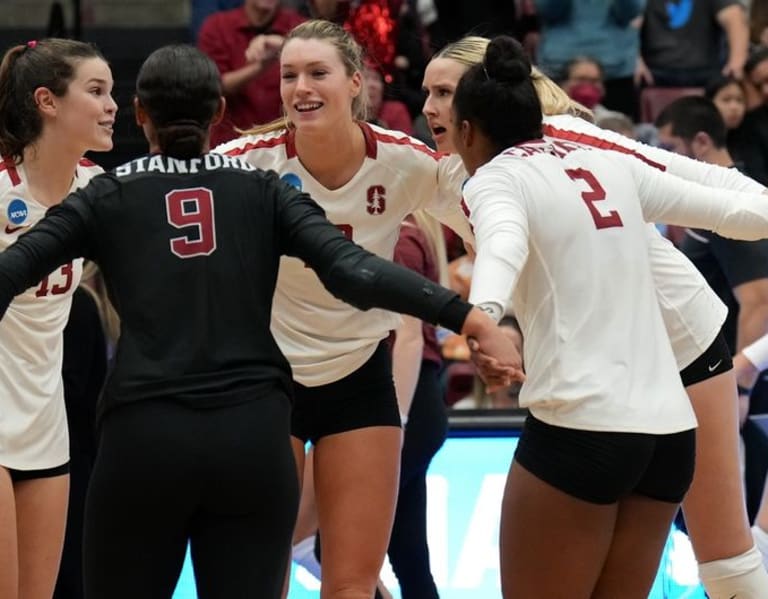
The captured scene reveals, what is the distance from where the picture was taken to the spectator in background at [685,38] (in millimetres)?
10031

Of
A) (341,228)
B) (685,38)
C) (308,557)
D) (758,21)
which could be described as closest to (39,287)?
(341,228)

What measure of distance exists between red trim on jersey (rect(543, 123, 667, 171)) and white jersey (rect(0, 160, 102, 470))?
140 centimetres

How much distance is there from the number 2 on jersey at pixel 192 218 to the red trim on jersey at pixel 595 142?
1.18m

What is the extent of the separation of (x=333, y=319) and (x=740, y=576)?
134 centimetres

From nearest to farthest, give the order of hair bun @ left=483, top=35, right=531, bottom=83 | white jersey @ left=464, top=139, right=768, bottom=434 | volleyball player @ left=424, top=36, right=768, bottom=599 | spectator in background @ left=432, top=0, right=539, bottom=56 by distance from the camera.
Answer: white jersey @ left=464, top=139, right=768, bottom=434 → hair bun @ left=483, top=35, right=531, bottom=83 → volleyball player @ left=424, top=36, right=768, bottom=599 → spectator in background @ left=432, top=0, right=539, bottom=56

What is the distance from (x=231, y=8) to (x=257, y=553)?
6.64 metres

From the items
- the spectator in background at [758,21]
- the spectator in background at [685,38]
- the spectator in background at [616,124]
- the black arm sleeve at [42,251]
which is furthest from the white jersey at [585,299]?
the spectator in background at [758,21]

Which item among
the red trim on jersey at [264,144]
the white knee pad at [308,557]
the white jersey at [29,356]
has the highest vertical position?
the red trim on jersey at [264,144]

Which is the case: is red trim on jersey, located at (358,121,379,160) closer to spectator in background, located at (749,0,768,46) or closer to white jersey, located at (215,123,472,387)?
white jersey, located at (215,123,472,387)

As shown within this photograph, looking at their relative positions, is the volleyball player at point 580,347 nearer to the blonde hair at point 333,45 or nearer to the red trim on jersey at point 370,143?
the red trim on jersey at point 370,143

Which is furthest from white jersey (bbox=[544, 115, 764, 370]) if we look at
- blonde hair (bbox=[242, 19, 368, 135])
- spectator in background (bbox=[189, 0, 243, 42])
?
spectator in background (bbox=[189, 0, 243, 42])

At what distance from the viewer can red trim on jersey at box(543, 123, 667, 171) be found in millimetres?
4227

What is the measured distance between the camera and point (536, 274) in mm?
3754

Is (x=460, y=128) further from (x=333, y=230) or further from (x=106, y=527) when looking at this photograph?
(x=106, y=527)
